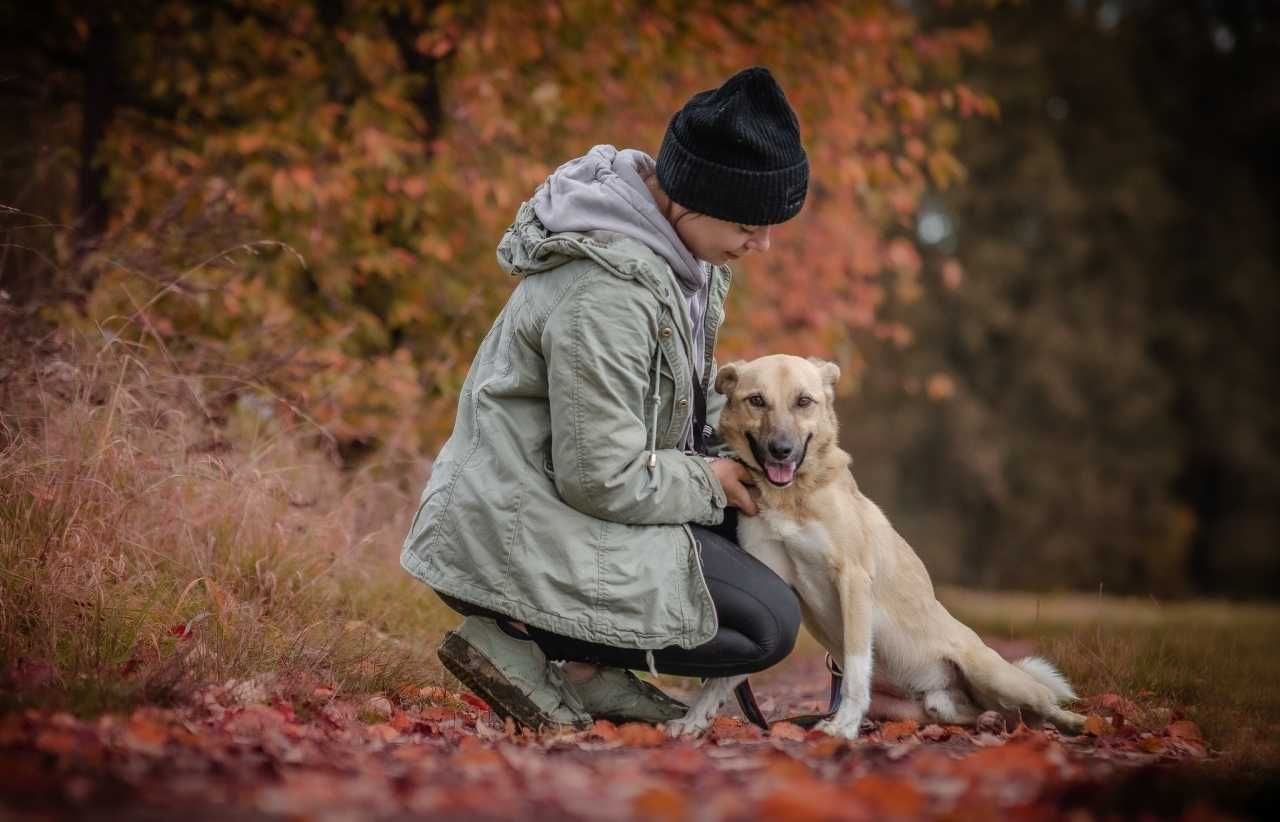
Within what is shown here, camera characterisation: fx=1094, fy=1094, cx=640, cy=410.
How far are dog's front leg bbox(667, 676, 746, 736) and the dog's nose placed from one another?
762 millimetres

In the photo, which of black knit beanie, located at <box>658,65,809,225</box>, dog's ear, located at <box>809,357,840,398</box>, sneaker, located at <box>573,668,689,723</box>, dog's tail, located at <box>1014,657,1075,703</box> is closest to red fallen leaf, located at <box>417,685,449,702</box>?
sneaker, located at <box>573,668,689,723</box>

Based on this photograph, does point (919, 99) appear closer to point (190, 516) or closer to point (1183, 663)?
point (1183, 663)

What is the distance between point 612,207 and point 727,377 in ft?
2.95

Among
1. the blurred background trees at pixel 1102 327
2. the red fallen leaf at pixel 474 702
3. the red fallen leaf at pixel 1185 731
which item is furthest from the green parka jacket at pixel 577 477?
the blurred background trees at pixel 1102 327

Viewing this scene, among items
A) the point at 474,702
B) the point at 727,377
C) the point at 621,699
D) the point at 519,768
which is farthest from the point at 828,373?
the point at 519,768

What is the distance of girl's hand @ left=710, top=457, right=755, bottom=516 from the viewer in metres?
3.74

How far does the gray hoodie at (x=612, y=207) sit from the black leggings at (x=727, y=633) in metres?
0.70

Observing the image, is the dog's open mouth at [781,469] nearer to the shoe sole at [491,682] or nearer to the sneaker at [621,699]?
the sneaker at [621,699]

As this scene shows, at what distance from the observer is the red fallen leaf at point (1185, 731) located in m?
3.57

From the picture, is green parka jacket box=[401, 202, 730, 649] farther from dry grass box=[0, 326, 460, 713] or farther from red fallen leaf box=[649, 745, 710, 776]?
dry grass box=[0, 326, 460, 713]

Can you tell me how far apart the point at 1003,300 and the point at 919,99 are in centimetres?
1206

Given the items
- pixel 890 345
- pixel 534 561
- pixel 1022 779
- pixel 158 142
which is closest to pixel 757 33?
pixel 158 142

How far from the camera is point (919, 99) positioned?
7168 millimetres

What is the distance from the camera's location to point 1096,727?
11.9ft
